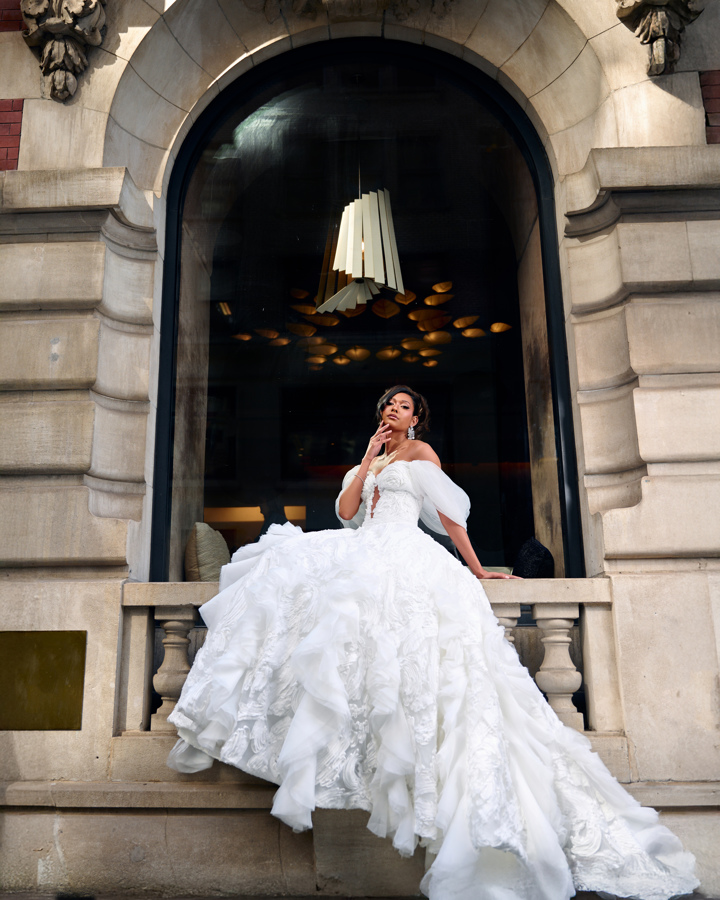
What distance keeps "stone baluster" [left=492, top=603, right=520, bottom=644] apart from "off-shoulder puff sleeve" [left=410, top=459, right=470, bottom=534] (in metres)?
0.59

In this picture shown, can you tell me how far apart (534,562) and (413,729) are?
2191mm

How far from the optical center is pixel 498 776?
11.3 ft

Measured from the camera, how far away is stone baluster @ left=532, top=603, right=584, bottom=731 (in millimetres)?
4676

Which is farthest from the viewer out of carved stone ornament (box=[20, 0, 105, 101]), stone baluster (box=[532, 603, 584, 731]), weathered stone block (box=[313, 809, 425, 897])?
carved stone ornament (box=[20, 0, 105, 101])

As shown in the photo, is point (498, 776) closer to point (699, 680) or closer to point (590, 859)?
point (590, 859)

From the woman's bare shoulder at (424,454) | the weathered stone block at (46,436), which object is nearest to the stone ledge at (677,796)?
the woman's bare shoulder at (424,454)

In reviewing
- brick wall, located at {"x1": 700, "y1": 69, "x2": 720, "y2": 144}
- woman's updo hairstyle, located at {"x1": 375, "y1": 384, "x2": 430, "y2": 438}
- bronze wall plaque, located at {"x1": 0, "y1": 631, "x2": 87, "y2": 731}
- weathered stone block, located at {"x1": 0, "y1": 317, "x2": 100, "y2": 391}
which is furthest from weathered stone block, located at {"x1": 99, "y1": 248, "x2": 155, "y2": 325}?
brick wall, located at {"x1": 700, "y1": 69, "x2": 720, "y2": 144}

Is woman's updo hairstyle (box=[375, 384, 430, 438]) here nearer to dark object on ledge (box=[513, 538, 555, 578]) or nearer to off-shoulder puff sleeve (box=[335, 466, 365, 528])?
off-shoulder puff sleeve (box=[335, 466, 365, 528])

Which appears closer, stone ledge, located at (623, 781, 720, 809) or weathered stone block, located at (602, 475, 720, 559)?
stone ledge, located at (623, 781, 720, 809)

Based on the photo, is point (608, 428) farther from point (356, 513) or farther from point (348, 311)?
point (348, 311)

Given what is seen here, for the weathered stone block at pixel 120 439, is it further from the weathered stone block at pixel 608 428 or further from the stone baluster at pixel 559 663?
the weathered stone block at pixel 608 428

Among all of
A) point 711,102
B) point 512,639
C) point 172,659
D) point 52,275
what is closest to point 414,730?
point 512,639

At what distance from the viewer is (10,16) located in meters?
5.93

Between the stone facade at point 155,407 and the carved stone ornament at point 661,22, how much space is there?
89 mm
